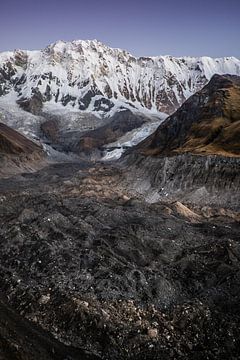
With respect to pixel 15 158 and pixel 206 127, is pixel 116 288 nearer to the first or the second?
pixel 206 127

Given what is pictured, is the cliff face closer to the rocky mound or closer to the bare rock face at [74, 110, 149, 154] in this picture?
the rocky mound

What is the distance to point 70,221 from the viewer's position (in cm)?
3219

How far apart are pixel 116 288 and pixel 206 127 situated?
55.1 m

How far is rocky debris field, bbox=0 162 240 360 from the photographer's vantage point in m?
19.3

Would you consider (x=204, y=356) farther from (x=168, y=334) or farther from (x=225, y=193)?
(x=225, y=193)

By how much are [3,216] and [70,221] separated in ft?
23.1

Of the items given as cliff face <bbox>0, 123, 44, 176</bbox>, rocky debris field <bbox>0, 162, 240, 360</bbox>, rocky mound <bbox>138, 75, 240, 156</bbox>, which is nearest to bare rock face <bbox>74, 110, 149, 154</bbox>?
cliff face <bbox>0, 123, 44, 176</bbox>

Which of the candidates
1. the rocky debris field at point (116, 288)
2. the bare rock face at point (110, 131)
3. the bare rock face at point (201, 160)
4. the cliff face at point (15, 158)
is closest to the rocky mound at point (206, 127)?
the bare rock face at point (201, 160)

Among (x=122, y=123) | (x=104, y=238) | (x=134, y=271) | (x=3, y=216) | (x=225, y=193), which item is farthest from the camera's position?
(x=122, y=123)

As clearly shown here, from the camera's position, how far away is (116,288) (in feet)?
75.5

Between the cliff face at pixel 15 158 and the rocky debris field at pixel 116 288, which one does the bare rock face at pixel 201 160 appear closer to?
the rocky debris field at pixel 116 288

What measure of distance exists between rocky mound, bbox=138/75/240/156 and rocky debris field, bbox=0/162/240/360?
3063cm

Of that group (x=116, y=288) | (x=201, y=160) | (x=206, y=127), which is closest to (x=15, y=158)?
(x=206, y=127)


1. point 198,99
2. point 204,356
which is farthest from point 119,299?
point 198,99
